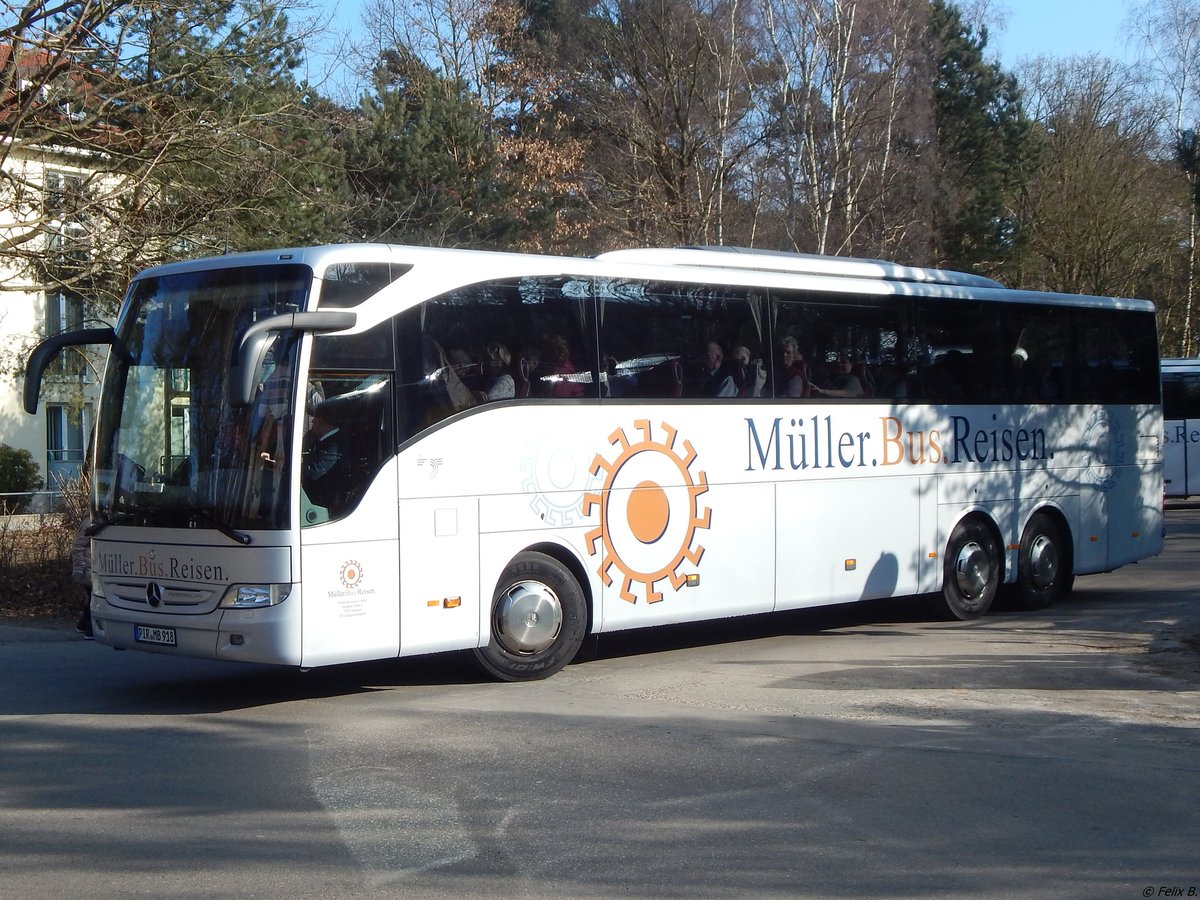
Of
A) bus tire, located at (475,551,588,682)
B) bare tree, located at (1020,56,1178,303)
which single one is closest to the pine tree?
bare tree, located at (1020,56,1178,303)

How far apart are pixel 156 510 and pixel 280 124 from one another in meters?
11.1

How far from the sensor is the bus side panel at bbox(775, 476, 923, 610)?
13.4m

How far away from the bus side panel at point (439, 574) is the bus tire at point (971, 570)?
6.39 metres

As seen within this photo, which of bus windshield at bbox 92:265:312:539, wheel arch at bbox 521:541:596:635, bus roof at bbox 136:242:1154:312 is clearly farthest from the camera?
wheel arch at bbox 521:541:596:635

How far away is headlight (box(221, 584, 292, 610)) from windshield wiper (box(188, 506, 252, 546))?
1.04 ft

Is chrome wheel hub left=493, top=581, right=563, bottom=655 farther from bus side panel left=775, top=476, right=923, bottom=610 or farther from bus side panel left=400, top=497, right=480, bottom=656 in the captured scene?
bus side panel left=775, top=476, right=923, bottom=610

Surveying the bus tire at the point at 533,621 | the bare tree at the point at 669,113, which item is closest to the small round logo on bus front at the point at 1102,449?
the bus tire at the point at 533,621

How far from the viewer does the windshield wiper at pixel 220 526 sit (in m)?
9.64

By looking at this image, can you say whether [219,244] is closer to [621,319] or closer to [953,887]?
[621,319]

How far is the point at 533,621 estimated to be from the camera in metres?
11.3

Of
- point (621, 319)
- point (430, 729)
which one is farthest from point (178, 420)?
point (621, 319)

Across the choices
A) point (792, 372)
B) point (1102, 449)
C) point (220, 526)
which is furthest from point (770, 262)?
point (220, 526)

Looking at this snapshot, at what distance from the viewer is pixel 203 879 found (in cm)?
592

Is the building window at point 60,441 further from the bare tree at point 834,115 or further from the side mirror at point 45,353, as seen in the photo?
the side mirror at point 45,353
